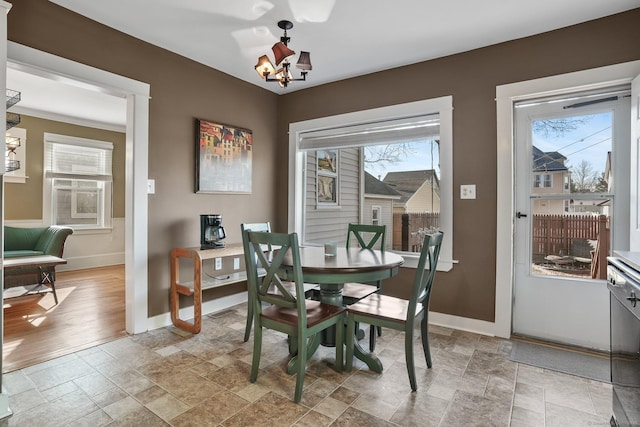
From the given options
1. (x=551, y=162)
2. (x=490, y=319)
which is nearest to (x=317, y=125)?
(x=551, y=162)

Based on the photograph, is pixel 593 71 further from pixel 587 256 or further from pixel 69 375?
pixel 69 375

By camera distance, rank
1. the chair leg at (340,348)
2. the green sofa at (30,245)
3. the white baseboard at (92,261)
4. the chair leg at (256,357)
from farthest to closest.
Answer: the white baseboard at (92,261), the green sofa at (30,245), the chair leg at (340,348), the chair leg at (256,357)

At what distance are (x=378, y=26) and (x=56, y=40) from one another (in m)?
2.39

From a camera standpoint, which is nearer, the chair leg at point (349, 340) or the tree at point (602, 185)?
the chair leg at point (349, 340)

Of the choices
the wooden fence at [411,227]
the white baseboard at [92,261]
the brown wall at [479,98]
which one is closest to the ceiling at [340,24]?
the brown wall at [479,98]

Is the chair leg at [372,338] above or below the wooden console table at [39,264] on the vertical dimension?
below

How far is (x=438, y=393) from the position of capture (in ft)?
6.52

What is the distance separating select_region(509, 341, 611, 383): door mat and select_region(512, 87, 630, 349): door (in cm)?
17

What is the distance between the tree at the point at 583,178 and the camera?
2596mm

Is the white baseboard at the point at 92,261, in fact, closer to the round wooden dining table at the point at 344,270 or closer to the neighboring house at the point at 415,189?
the round wooden dining table at the point at 344,270

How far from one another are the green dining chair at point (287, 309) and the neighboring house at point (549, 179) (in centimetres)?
194

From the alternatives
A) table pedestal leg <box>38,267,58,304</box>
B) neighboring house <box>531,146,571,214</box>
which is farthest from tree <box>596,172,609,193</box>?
table pedestal leg <box>38,267,58,304</box>

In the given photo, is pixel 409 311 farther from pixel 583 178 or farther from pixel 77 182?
pixel 77 182

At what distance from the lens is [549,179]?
Answer: 9.04ft
